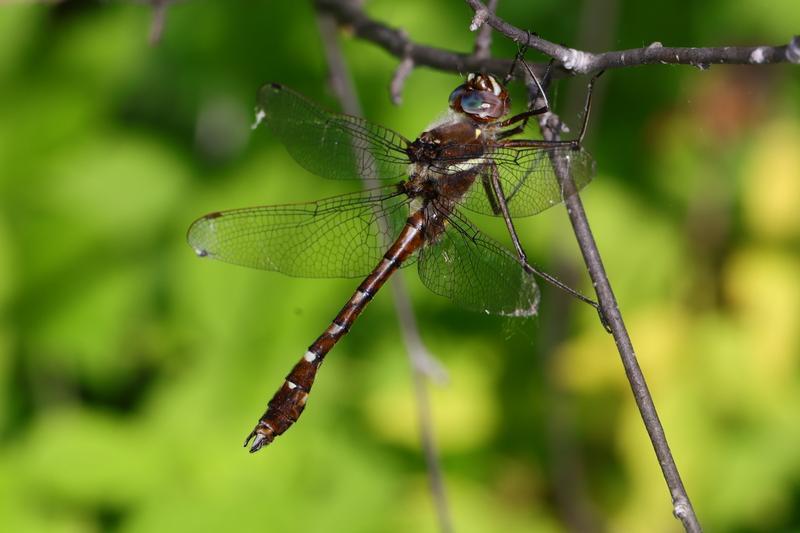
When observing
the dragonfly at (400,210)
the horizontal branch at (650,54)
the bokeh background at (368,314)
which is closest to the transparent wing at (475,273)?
the dragonfly at (400,210)

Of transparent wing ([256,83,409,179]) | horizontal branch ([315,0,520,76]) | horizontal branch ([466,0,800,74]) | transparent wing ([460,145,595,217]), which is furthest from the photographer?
transparent wing ([256,83,409,179])

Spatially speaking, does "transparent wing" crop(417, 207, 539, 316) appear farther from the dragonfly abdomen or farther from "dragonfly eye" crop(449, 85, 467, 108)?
"dragonfly eye" crop(449, 85, 467, 108)

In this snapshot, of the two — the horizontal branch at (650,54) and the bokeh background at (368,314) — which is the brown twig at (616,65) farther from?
the bokeh background at (368,314)

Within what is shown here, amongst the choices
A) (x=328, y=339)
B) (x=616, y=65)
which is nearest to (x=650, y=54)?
(x=616, y=65)

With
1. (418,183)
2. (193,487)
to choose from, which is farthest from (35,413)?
(418,183)

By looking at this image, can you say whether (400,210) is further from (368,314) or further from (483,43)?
(368,314)

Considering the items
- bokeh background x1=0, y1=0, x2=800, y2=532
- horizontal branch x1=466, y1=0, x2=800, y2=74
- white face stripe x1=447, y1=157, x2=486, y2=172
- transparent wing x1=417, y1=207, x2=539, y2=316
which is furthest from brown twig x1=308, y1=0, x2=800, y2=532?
bokeh background x1=0, y1=0, x2=800, y2=532

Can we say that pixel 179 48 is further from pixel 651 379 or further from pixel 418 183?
pixel 651 379
